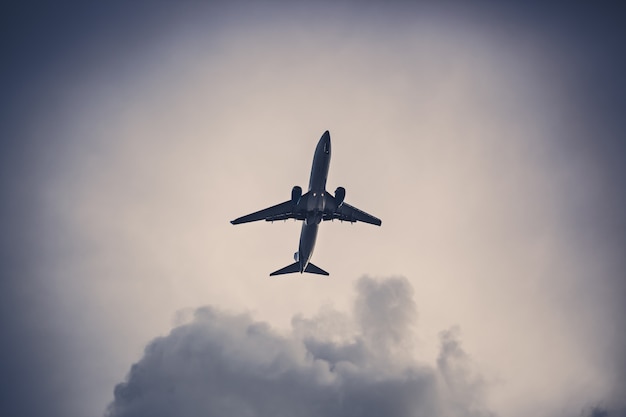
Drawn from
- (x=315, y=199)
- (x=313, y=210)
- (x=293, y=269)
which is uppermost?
(x=315, y=199)

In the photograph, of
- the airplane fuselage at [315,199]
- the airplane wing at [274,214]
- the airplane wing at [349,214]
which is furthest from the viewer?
the airplane wing at [349,214]

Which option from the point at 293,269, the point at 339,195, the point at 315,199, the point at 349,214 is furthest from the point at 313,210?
the point at 293,269

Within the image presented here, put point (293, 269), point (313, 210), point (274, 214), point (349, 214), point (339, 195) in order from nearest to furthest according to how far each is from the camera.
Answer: point (313, 210)
point (339, 195)
point (274, 214)
point (349, 214)
point (293, 269)

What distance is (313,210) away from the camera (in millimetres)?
97125

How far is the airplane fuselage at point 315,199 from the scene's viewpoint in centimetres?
9244

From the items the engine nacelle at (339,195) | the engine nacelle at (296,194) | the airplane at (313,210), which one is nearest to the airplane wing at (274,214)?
the airplane at (313,210)

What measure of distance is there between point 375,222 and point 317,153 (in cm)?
2056

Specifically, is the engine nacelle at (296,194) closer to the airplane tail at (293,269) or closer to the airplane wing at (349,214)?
the airplane wing at (349,214)

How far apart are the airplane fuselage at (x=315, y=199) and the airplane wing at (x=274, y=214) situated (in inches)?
120

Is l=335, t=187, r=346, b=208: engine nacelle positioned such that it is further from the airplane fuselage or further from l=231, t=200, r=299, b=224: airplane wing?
l=231, t=200, r=299, b=224: airplane wing

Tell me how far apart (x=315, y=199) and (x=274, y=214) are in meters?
9.01

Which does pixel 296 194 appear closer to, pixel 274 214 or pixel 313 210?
pixel 313 210

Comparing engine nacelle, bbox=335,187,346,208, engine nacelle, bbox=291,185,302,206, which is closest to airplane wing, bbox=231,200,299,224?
engine nacelle, bbox=291,185,302,206

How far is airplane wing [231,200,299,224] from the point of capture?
327ft
